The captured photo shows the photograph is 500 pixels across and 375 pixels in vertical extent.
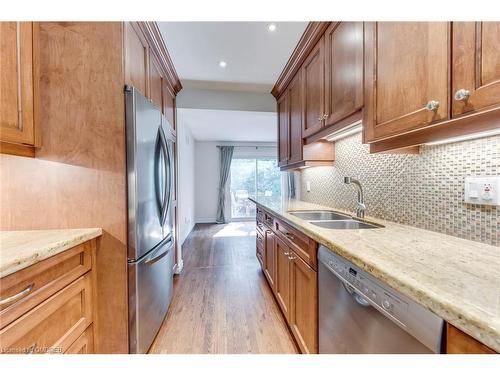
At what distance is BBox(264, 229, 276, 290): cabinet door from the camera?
202cm

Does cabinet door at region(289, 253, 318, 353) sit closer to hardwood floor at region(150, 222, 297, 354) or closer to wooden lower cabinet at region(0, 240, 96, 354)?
hardwood floor at region(150, 222, 297, 354)

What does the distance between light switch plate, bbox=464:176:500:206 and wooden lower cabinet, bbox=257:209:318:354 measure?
697 millimetres

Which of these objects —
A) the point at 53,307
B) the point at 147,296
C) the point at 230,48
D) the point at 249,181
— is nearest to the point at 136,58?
the point at 230,48

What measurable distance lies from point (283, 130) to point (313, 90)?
3.03 ft

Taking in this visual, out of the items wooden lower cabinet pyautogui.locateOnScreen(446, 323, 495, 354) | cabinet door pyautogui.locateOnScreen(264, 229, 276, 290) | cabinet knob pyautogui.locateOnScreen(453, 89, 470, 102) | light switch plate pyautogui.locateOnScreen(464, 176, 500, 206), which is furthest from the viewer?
cabinet door pyautogui.locateOnScreen(264, 229, 276, 290)

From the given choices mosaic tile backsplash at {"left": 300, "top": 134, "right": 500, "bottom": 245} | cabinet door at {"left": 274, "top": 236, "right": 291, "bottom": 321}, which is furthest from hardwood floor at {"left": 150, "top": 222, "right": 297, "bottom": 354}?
mosaic tile backsplash at {"left": 300, "top": 134, "right": 500, "bottom": 245}

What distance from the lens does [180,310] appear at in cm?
195

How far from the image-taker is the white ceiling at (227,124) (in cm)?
333

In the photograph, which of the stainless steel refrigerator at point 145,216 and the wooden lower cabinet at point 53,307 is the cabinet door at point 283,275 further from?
the wooden lower cabinet at point 53,307

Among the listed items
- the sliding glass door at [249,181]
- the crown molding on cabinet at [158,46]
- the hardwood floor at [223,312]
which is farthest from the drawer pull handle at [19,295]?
the sliding glass door at [249,181]

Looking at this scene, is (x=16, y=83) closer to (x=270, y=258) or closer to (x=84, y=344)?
(x=84, y=344)

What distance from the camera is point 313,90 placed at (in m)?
1.78

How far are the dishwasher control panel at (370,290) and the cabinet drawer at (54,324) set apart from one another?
1.22 meters

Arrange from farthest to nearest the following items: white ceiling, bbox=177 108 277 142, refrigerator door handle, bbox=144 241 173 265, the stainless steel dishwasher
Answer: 1. white ceiling, bbox=177 108 277 142
2. refrigerator door handle, bbox=144 241 173 265
3. the stainless steel dishwasher
